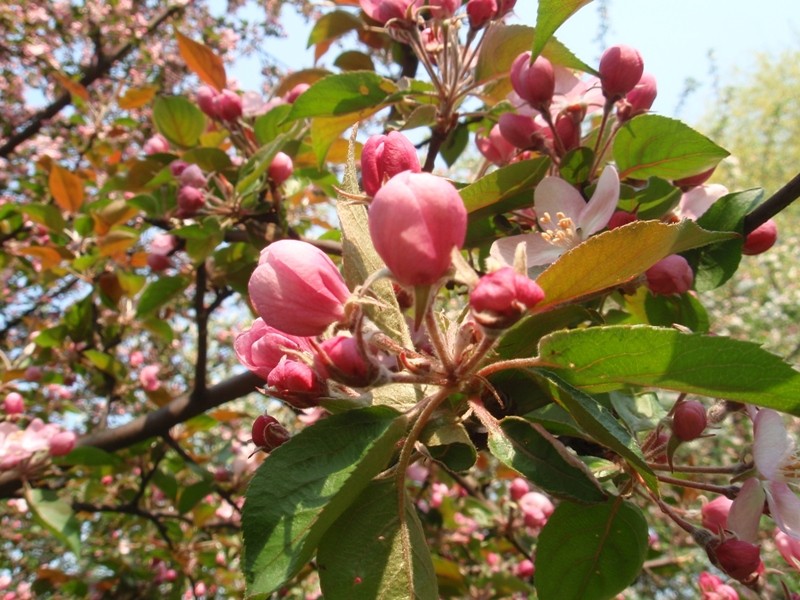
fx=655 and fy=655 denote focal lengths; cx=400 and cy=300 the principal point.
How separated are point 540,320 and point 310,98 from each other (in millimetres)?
742

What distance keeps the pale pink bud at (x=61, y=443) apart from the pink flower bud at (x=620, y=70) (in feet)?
Answer: 5.36

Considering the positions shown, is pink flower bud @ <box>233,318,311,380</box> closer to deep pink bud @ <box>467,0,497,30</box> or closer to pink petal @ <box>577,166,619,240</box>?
pink petal @ <box>577,166,619,240</box>

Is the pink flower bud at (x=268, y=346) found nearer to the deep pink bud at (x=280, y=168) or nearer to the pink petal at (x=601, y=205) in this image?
the pink petal at (x=601, y=205)

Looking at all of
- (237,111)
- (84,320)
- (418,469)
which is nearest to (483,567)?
(418,469)

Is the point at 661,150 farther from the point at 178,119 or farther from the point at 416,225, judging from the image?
the point at 178,119

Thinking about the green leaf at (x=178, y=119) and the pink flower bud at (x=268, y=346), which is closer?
the pink flower bud at (x=268, y=346)

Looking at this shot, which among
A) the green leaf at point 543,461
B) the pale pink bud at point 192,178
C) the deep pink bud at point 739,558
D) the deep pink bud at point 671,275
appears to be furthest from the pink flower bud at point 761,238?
the pale pink bud at point 192,178

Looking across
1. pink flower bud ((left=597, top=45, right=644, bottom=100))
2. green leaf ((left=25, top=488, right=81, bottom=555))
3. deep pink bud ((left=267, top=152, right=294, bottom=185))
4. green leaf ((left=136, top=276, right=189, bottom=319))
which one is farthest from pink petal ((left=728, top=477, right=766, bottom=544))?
green leaf ((left=25, top=488, right=81, bottom=555))

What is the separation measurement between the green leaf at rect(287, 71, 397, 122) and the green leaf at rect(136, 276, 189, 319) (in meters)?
0.79

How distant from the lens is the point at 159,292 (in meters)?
1.89

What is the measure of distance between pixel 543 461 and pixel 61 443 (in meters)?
1.61

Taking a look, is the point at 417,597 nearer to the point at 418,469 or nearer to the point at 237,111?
the point at 237,111

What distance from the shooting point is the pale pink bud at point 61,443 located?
5.92ft

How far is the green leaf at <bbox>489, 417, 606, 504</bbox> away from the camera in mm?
600
